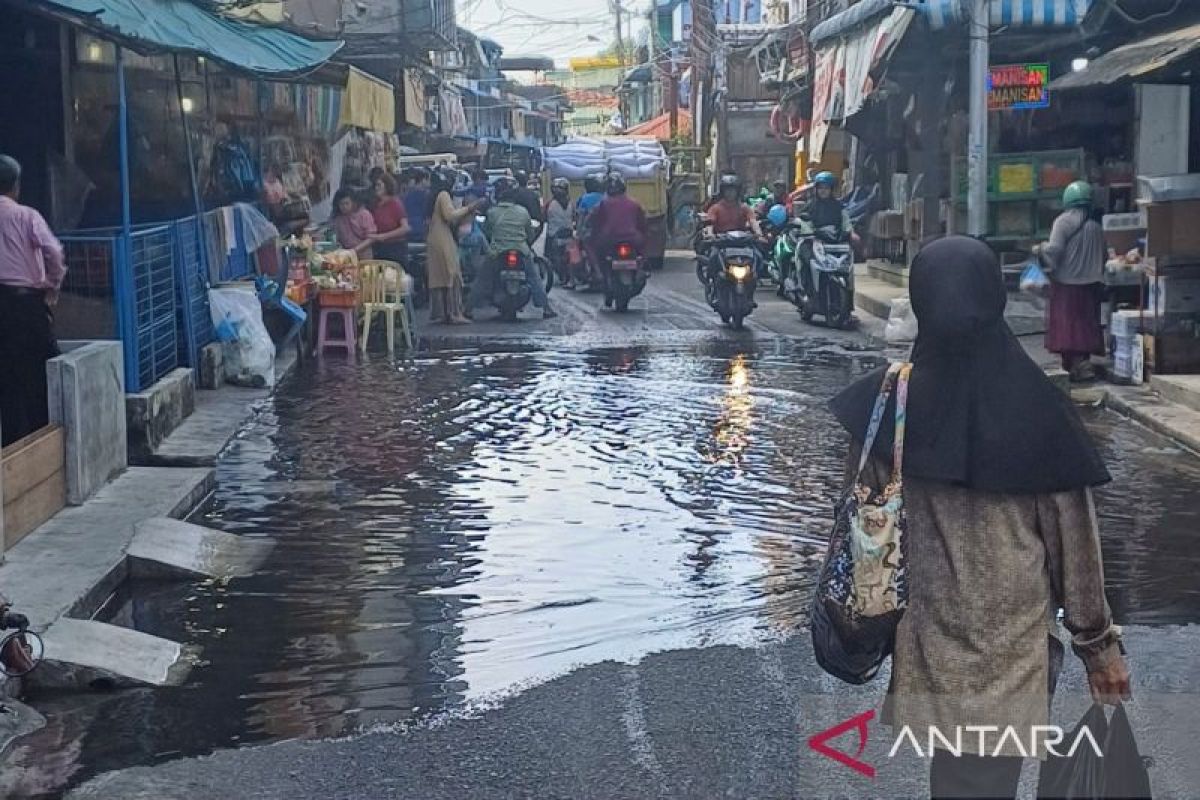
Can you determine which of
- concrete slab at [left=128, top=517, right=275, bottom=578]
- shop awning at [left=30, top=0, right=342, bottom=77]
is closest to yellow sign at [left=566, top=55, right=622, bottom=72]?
shop awning at [left=30, top=0, right=342, bottom=77]

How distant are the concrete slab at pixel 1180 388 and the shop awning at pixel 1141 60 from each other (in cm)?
225

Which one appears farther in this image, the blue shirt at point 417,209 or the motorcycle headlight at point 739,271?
the blue shirt at point 417,209

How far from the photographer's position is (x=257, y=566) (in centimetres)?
809

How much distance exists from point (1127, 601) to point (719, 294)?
12.5 m

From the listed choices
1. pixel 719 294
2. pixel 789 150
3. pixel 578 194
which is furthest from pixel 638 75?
pixel 719 294

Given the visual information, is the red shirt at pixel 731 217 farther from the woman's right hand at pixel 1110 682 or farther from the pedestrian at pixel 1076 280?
the woman's right hand at pixel 1110 682

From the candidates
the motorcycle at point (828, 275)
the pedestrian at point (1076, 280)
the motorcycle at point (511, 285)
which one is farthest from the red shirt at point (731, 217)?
the pedestrian at point (1076, 280)

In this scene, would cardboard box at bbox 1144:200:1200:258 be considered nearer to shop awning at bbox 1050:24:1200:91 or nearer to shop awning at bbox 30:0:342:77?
shop awning at bbox 1050:24:1200:91

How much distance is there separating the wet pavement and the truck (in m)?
16.2

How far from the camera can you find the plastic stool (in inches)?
672

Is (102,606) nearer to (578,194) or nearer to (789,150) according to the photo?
(578,194)

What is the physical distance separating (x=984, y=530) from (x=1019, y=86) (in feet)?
53.7

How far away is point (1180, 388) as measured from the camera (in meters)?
12.2

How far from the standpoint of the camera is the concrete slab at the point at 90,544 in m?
6.96
